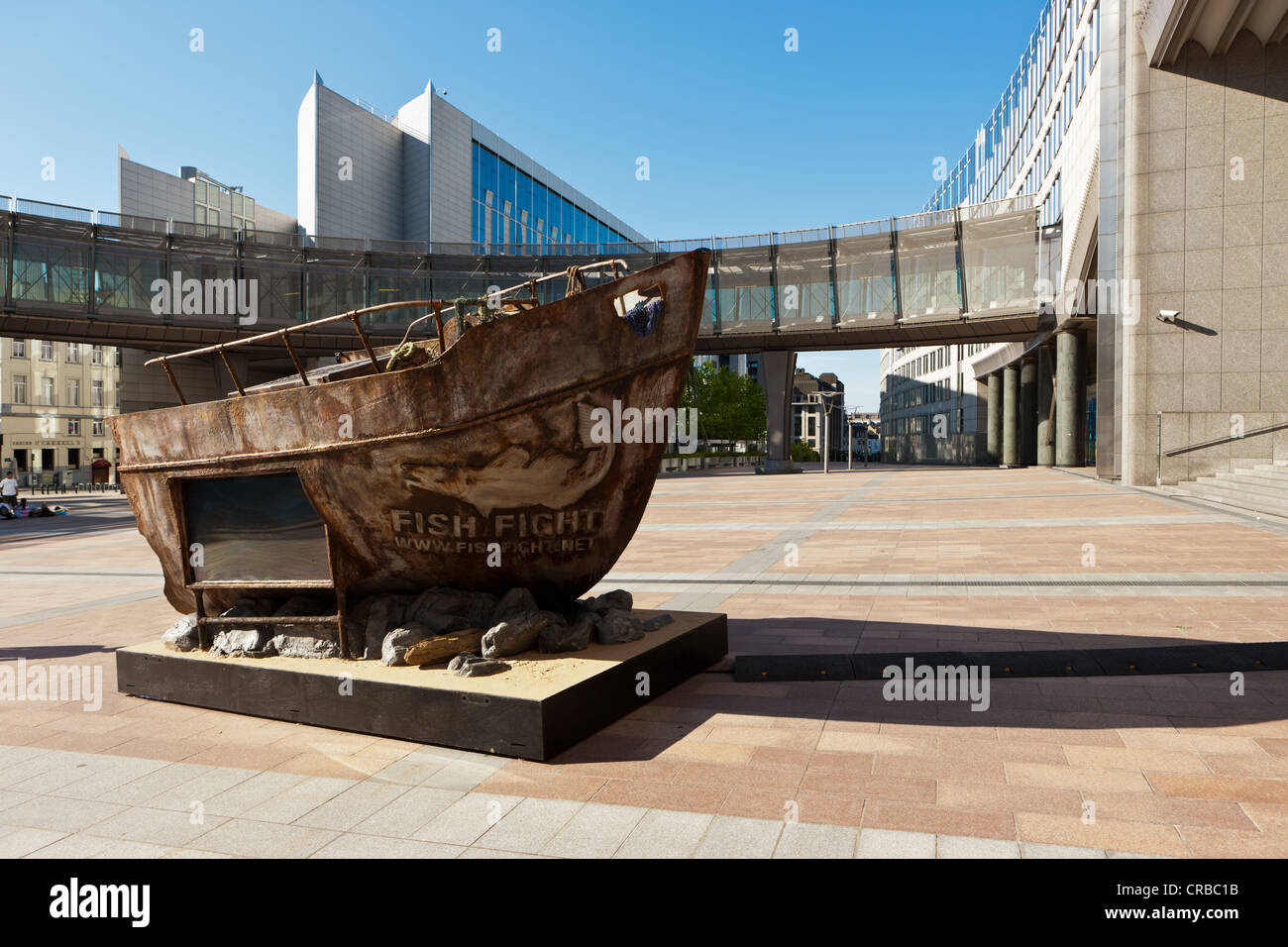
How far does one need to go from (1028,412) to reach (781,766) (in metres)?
48.7

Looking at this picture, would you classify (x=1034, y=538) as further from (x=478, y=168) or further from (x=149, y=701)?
(x=478, y=168)

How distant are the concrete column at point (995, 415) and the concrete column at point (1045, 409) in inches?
464

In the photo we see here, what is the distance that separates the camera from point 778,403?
1794 inches

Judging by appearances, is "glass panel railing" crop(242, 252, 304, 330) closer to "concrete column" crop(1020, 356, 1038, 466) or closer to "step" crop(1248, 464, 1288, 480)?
"step" crop(1248, 464, 1288, 480)

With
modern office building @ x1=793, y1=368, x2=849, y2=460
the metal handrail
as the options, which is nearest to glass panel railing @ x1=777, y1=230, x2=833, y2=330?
the metal handrail

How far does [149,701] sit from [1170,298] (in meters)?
25.0

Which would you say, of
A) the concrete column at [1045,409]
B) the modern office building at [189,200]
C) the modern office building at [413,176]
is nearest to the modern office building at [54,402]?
the modern office building at [189,200]

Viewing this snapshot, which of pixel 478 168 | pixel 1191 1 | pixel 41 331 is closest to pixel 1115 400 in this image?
pixel 1191 1

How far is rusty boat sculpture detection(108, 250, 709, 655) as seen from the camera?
5.23 m

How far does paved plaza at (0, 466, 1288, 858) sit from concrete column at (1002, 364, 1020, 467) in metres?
42.7

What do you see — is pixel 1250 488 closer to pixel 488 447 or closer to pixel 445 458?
pixel 488 447

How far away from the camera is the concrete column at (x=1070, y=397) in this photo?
118ft

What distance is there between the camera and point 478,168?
69312 millimetres
